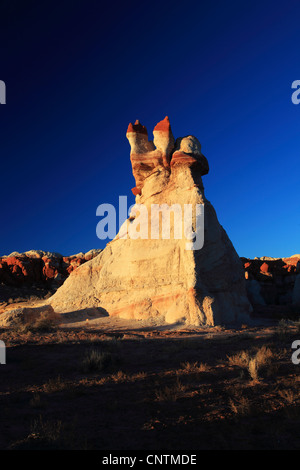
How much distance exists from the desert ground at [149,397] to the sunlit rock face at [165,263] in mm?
4371

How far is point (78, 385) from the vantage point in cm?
606

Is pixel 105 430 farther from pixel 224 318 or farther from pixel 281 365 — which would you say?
pixel 224 318

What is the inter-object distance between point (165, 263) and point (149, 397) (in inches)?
399

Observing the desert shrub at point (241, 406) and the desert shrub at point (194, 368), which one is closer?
the desert shrub at point (241, 406)

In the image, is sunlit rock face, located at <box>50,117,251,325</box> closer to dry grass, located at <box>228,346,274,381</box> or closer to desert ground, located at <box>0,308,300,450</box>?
desert ground, located at <box>0,308,300,450</box>

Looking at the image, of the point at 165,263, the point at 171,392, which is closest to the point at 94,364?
the point at 171,392

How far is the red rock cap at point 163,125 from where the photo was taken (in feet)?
57.2

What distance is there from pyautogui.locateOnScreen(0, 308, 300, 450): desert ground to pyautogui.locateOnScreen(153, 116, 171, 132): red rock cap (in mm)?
12371

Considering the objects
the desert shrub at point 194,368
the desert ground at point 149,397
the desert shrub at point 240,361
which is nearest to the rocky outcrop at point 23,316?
the desert ground at point 149,397

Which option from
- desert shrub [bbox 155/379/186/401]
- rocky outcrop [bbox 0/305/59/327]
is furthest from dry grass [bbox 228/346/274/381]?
rocky outcrop [bbox 0/305/59/327]

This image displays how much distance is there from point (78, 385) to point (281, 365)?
4.76 meters

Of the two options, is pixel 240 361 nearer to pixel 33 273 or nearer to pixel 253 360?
pixel 253 360

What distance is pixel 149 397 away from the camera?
5.38m

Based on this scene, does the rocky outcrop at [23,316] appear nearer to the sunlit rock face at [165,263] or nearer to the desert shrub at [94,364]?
the sunlit rock face at [165,263]
